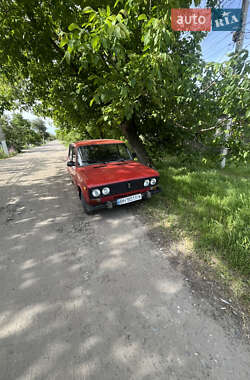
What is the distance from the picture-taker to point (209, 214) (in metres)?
3.14

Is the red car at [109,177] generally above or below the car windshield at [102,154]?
below

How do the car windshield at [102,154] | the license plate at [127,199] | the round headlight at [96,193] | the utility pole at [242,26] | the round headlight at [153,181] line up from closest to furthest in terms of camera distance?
1. the round headlight at [96,193]
2. the license plate at [127,199]
3. the round headlight at [153,181]
4. the car windshield at [102,154]
5. the utility pole at [242,26]

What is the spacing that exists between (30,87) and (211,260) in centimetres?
777

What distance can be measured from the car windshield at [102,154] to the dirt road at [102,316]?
1817 millimetres

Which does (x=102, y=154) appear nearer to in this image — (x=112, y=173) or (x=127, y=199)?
(x=112, y=173)

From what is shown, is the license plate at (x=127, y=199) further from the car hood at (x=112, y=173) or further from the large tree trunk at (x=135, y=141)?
the large tree trunk at (x=135, y=141)

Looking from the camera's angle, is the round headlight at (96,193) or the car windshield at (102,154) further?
the car windshield at (102,154)

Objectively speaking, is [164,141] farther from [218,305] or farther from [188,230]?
[218,305]

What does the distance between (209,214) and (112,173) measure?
7.04 feet

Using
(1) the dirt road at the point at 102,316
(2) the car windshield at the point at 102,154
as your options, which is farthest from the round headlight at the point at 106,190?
(2) the car windshield at the point at 102,154

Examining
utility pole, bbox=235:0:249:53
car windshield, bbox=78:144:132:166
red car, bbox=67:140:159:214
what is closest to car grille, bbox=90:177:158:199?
red car, bbox=67:140:159:214

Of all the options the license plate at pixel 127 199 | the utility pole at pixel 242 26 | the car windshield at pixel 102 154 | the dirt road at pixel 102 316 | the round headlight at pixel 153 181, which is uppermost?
the utility pole at pixel 242 26

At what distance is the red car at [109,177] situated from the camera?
10.0ft

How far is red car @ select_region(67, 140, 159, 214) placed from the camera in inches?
120
